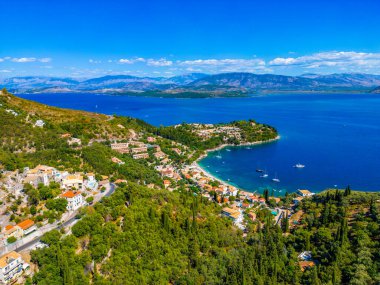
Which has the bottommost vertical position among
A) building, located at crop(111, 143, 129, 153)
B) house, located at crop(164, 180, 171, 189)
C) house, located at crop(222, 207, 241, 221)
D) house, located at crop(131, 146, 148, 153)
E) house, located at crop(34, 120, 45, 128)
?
house, located at crop(222, 207, 241, 221)

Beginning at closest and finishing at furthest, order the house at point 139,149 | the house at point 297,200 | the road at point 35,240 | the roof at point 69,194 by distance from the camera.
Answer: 1. the road at point 35,240
2. the roof at point 69,194
3. the house at point 297,200
4. the house at point 139,149

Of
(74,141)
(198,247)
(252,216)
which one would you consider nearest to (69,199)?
(198,247)

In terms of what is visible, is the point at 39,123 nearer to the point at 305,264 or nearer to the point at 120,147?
the point at 120,147

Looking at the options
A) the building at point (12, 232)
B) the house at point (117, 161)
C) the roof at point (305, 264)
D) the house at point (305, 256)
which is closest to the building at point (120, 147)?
the house at point (117, 161)

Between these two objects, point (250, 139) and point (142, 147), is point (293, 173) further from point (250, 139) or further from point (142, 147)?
point (142, 147)

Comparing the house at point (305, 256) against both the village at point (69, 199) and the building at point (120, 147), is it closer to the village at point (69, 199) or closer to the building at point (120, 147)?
the village at point (69, 199)

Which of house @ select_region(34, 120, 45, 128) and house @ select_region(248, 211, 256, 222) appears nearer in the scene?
house @ select_region(248, 211, 256, 222)

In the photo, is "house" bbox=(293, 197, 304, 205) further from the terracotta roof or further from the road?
the terracotta roof

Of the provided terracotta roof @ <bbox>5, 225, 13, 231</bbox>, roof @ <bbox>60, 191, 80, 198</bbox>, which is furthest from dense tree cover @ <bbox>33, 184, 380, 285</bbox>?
terracotta roof @ <bbox>5, 225, 13, 231</bbox>
